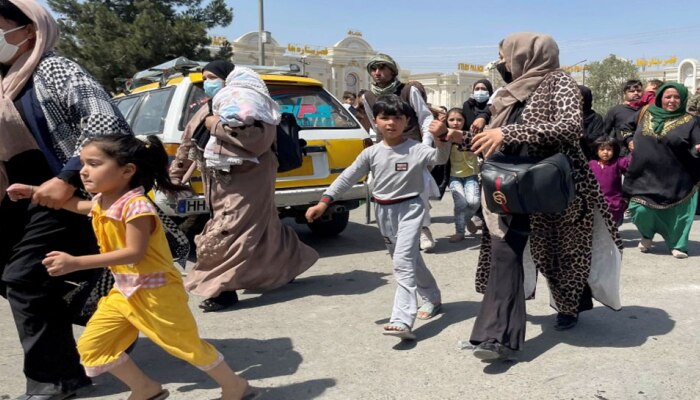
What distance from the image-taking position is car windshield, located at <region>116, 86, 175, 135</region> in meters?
6.20

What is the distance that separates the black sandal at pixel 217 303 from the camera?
4.69 metres

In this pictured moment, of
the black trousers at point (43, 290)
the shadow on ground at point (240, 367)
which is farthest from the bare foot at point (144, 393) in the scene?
the black trousers at point (43, 290)

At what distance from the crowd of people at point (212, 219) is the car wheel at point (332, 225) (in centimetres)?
225

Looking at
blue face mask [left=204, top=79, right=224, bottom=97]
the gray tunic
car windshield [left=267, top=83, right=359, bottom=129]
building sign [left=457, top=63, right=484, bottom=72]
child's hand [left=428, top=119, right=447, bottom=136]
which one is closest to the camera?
child's hand [left=428, top=119, right=447, bottom=136]

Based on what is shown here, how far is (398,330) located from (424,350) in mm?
186

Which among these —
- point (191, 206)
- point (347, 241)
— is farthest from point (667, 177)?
point (191, 206)

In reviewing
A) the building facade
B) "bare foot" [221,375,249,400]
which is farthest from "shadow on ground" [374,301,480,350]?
the building facade

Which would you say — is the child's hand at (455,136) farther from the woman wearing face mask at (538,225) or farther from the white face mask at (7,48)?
the white face mask at (7,48)

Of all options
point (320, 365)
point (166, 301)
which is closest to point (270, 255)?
point (320, 365)

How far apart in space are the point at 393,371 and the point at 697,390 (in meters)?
1.44

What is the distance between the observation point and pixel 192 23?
2716 centimetres

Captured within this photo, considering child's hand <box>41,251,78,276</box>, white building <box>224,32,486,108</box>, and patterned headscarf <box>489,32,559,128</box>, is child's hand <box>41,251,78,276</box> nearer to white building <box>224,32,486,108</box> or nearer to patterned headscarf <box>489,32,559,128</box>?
patterned headscarf <box>489,32,559,128</box>

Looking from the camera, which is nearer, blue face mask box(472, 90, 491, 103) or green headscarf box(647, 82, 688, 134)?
green headscarf box(647, 82, 688, 134)

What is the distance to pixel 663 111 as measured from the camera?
6168 mm
